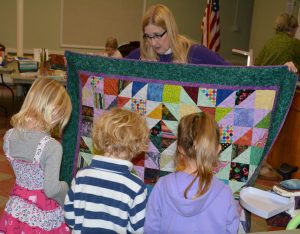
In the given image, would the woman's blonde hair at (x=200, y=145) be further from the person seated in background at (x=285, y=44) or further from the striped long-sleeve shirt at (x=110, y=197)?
the person seated in background at (x=285, y=44)

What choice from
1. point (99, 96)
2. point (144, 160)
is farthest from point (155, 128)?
point (99, 96)

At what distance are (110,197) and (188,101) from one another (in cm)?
88

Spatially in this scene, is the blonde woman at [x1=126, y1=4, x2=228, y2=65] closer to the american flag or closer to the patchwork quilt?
the patchwork quilt

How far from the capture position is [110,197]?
1608 millimetres

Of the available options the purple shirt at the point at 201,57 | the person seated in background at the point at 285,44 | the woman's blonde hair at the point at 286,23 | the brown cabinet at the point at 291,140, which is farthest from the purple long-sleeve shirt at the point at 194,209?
the woman's blonde hair at the point at 286,23

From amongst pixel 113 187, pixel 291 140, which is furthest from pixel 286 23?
pixel 113 187

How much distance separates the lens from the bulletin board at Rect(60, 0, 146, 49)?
7.91 metres

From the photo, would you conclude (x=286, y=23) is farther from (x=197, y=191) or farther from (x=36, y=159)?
Result: (x=36, y=159)

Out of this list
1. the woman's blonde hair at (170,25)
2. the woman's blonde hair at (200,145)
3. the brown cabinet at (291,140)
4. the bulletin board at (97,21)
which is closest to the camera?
the woman's blonde hair at (200,145)

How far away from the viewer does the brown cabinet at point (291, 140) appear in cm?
418

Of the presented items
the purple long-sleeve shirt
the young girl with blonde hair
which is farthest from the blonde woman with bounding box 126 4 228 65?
the purple long-sleeve shirt

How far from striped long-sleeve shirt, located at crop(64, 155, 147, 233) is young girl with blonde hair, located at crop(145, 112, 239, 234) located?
0.37ft

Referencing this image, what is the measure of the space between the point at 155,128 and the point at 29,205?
0.84 metres

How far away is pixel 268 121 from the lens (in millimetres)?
2189
